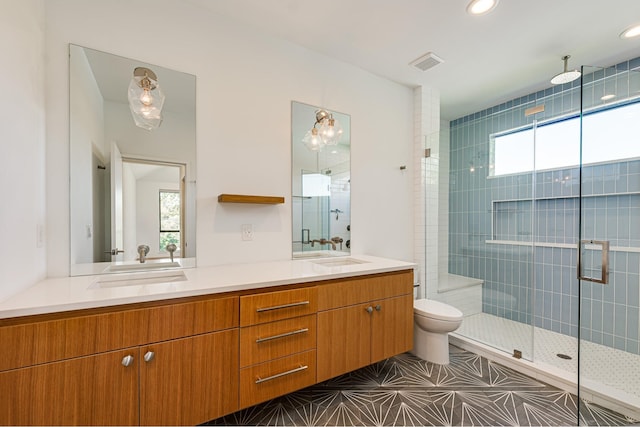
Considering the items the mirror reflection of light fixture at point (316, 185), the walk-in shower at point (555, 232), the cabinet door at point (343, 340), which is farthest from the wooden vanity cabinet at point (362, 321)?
the walk-in shower at point (555, 232)

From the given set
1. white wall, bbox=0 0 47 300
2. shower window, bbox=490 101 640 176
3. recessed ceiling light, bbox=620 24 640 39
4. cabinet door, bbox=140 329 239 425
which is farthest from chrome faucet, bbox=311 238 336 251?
recessed ceiling light, bbox=620 24 640 39

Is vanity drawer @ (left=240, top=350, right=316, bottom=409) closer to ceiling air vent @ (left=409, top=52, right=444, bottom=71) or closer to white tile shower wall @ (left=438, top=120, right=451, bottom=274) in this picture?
white tile shower wall @ (left=438, top=120, right=451, bottom=274)

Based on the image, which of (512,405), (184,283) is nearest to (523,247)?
(512,405)

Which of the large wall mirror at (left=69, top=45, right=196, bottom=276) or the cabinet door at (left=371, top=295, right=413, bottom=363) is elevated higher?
the large wall mirror at (left=69, top=45, right=196, bottom=276)

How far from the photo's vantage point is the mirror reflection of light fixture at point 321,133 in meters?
2.23

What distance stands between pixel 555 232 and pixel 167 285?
138 inches

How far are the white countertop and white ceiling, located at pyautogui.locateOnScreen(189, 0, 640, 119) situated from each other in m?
1.80

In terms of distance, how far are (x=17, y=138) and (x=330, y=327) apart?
1828 millimetres

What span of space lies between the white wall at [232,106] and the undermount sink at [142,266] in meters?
0.18

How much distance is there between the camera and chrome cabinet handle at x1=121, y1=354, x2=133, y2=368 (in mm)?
1100

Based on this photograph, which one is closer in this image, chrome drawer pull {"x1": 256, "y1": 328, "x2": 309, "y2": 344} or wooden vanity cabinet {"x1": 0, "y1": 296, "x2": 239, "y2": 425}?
wooden vanity cabinet {"x1": 0, "y1": 296, "x2": 239, "y2": 425}

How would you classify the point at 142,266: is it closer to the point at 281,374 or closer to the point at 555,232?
the point at 281,374

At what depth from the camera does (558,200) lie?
269 cm

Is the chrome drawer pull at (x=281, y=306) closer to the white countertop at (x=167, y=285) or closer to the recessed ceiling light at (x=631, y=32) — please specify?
the white countertop at (x=167, y=285)
